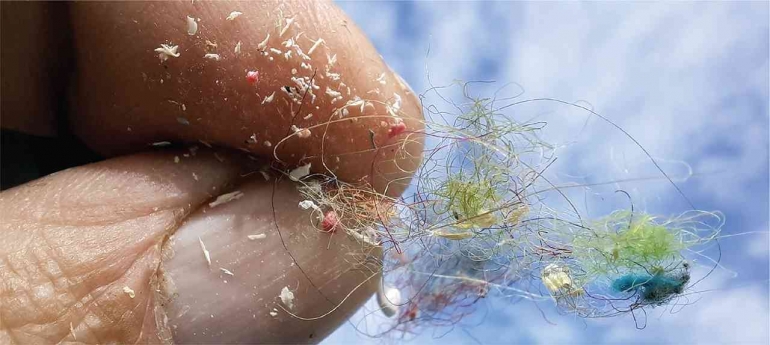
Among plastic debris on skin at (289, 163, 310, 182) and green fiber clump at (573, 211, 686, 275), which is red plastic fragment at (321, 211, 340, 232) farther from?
green fiber clump at (573, 211, 686, 275)

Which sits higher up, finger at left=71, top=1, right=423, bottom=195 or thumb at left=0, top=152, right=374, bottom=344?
finger at left=71, top=1, right=423, bottom=195

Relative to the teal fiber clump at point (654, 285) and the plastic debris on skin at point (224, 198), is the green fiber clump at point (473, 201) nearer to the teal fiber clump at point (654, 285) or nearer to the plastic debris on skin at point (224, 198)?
the teal fiber clump at point (654, 285)

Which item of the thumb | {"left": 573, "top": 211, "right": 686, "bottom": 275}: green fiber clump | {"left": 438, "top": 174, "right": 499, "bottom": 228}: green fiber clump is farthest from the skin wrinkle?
{"left": 573, "top": 211, "right": 686, "bottom": 275}: green fiber clump

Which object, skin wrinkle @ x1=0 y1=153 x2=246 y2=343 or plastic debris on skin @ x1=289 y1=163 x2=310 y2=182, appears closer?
skin wrinkle @ x1=0 y1=153 x2=246 y2=343

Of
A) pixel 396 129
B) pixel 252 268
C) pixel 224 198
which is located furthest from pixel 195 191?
pixel 396 129

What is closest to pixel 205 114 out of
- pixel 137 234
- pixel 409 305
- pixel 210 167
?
pixel 210 167

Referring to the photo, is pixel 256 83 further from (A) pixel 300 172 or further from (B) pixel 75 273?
(B) pixel 75 273

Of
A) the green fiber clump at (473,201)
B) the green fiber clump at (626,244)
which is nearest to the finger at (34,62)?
the green fiber clump at (473,201)
